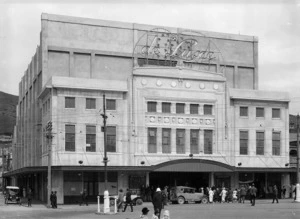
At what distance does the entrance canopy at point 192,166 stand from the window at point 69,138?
8.30 m

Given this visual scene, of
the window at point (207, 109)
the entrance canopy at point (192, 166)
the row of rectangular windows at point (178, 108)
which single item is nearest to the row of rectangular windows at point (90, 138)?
the row of rectangular windows at point (178, 108)

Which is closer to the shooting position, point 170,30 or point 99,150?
point 99,150

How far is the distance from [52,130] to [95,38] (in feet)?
53.5

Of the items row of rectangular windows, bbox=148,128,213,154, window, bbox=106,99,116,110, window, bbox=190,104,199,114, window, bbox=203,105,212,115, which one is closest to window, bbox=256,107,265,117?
window, bbox=203,105,212,115

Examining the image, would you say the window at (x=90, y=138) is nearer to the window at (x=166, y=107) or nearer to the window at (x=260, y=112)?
Answer: the window at (x=166, y=107)

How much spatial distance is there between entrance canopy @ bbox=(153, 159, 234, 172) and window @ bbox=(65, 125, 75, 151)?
327 inches

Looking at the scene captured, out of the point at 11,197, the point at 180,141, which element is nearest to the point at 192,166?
the point at 180,141

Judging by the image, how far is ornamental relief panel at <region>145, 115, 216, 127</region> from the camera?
190ft

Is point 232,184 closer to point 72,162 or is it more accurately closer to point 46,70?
point 72,162

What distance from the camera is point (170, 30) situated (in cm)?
7025

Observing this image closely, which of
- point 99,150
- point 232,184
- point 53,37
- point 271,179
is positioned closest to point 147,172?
point 99,150

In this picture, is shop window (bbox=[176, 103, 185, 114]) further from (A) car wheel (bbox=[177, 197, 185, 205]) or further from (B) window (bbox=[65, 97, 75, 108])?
(A) car wheel (bbox=[177, 197, 185, 205])

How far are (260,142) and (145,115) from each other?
13.6m

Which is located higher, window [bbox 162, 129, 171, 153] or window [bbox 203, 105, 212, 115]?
window [bbox 203, 105, 212, 115]
